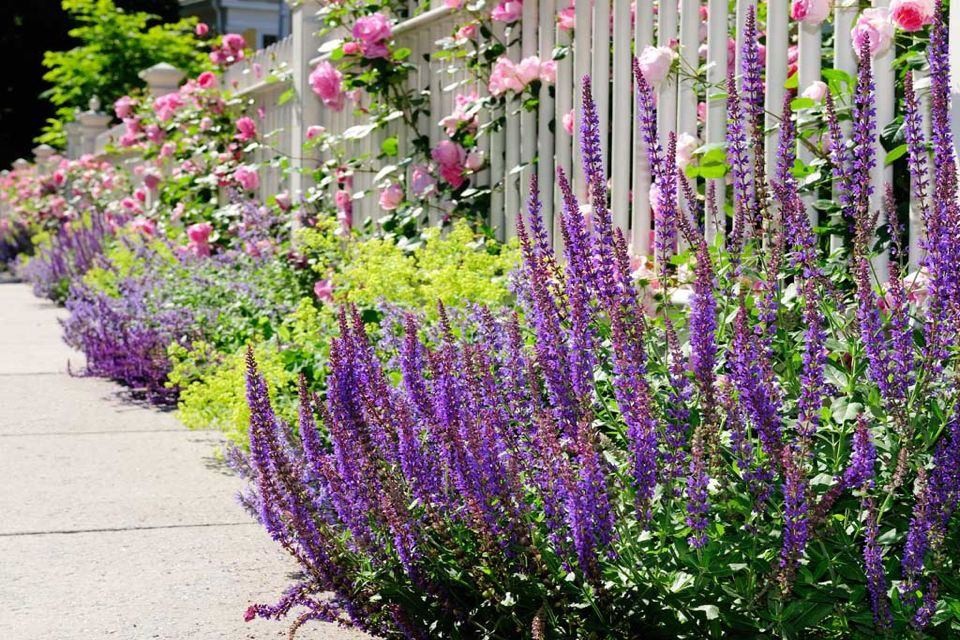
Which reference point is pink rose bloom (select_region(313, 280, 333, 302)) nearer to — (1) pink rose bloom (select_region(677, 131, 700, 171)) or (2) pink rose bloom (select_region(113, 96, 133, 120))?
(1) pink rose bloom (select_region(677, 131, 700, 171))

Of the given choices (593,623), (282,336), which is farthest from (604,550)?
(282,336)

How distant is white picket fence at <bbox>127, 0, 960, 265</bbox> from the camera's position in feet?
11.7

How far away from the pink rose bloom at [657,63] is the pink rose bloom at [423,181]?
217 centimetres

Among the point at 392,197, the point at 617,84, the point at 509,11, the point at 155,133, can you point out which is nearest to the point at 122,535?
the point at 617,84

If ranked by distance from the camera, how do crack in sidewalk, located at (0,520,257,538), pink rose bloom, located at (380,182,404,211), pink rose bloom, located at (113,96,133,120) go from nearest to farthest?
crack in sidewalk, located at (0,520,257,538) → pink rose bloom, located at (380,182,404,211) → pink rose bloom, located at (113,96,133,120)

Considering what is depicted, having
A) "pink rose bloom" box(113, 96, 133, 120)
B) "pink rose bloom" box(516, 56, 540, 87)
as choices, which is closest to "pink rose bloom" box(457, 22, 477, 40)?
"pink rose bloom" box(516, 56, 540, 87)

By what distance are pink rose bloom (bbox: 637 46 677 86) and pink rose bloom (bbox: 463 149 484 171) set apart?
1725mm

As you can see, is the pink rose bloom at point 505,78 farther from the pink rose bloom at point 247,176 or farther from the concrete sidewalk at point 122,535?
the pink rose bloom at point 247,176

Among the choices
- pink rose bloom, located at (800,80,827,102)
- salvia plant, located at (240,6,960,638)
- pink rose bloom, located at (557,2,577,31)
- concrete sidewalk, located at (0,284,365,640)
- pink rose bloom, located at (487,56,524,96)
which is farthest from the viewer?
pink rose bloom, located at (487,56,524,96)

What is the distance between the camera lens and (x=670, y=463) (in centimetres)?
228

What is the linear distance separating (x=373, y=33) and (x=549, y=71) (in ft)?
5.02

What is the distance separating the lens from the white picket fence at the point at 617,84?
355cm

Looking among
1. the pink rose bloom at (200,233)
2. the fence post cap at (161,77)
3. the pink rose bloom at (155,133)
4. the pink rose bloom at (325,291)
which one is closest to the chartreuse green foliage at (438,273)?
the pink rose bloom at (325,291)

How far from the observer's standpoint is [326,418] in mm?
2633
